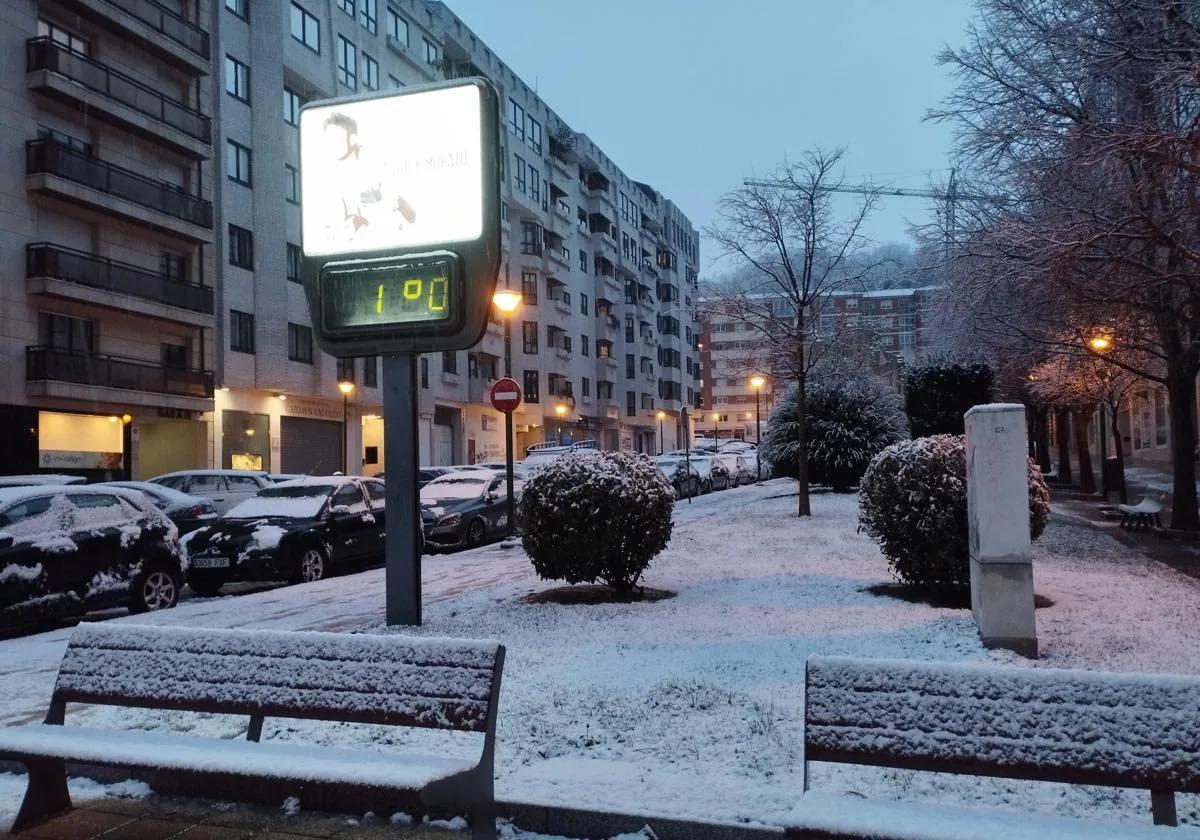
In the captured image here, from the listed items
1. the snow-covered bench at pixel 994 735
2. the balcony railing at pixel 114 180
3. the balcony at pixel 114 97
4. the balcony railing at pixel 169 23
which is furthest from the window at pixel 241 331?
the snow-covered bench at pixel 994 735

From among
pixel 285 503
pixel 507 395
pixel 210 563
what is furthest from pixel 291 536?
pixel 507 395

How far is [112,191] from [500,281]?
21.5 m

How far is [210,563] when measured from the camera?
13.8 meters

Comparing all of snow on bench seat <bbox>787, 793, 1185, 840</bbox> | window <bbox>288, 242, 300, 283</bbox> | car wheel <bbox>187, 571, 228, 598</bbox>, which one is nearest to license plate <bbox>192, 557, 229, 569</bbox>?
car wheel <bbox>187, 571, 228, 598</bbox>

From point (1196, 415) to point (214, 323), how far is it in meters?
37.7

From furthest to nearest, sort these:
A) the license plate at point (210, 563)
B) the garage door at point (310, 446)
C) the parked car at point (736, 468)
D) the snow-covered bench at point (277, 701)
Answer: the parked car at point (736, 468) < the garage door at point (310, 446) < the license plate at point (210, 563) < the snow-covered bench at point (277, 701)

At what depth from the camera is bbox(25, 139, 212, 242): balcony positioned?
27.4m

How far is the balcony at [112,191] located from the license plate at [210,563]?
18.3 meters

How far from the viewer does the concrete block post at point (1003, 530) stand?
297 inches

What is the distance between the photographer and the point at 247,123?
35188 mm

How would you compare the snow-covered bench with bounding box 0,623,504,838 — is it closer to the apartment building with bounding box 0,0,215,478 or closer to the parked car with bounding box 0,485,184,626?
the parked car with bounding box 0,485,184,626

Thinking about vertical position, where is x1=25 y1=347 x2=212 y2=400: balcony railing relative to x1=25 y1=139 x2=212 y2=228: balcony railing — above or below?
below

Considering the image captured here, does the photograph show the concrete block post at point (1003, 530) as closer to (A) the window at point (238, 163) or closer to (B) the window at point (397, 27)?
(A) the window at point (238, 163)

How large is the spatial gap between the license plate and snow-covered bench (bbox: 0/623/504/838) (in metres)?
9.02
